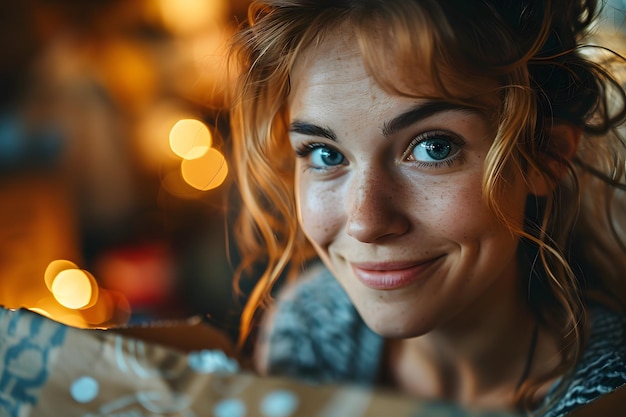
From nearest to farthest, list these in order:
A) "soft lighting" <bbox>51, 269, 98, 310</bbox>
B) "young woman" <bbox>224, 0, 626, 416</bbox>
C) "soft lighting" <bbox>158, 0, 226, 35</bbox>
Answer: "young woman" <bbox>224, 0, 626, 416</bbox> → "soft lighting" <bbox>158, 0, 226, 35</bbox> → "soft lighting" <bbox>51, 269, 98, 310</bbox>

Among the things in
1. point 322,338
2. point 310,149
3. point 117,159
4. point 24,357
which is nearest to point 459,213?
point 310,149

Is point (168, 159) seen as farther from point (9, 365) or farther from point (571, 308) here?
point (571, 308)

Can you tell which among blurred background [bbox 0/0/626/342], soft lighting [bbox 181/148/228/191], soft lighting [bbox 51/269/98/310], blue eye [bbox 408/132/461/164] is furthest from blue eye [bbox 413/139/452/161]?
soft lighting [bbox 51/269/98/310]

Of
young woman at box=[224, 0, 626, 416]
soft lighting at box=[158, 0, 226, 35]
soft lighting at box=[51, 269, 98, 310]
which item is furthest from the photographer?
soft lighting at box=[51, 269, 98, 310]

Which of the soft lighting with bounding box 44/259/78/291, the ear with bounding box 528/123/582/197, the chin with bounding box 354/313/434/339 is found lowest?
the chin with bounding box 354/313/434/339

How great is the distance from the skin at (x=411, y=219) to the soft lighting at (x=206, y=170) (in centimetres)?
12

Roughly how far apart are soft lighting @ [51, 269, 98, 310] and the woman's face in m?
0.47

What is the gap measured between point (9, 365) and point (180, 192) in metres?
0.28

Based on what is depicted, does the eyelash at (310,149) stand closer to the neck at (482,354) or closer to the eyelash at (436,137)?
the eyelash at (436,137)

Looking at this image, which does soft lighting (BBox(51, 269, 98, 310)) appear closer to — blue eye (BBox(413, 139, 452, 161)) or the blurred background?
the blurred background

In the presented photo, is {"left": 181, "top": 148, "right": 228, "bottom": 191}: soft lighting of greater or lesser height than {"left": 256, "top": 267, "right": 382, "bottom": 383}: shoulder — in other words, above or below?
above

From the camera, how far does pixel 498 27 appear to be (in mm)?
426

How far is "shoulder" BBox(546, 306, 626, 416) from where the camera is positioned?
0.49m

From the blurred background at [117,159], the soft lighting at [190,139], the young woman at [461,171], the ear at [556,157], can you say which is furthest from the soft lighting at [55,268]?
the ear at [556,157]
